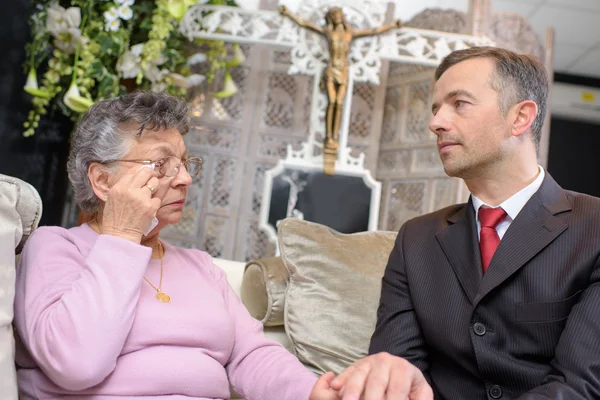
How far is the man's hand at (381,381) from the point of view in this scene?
76 centimetres

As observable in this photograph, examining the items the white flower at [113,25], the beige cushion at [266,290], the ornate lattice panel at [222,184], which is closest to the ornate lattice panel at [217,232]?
the ornate lattice panel at [222,184]

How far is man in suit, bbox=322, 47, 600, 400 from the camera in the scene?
1131mm

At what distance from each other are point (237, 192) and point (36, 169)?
149cm

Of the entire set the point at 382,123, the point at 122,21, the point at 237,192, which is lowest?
the point at 237,192

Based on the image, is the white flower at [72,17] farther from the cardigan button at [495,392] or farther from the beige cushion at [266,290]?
the cardigan button at [495,392]

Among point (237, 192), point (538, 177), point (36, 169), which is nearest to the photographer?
point (538, 177)

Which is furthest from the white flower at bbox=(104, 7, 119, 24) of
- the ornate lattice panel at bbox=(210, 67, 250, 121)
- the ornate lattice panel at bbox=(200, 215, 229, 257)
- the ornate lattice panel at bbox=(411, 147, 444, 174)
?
the ornate lattice panel at bbox=(411, 147, 444, 174)

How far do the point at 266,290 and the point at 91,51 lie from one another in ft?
5.25

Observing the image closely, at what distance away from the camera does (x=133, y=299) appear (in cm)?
101

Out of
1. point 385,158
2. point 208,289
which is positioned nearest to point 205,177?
point 385,158

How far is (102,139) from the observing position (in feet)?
3.90

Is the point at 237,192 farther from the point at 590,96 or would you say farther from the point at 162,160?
the point at 590,96

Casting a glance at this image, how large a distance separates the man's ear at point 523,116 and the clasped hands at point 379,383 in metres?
0.80

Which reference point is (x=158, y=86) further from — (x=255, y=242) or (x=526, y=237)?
(x=526, y=237)
